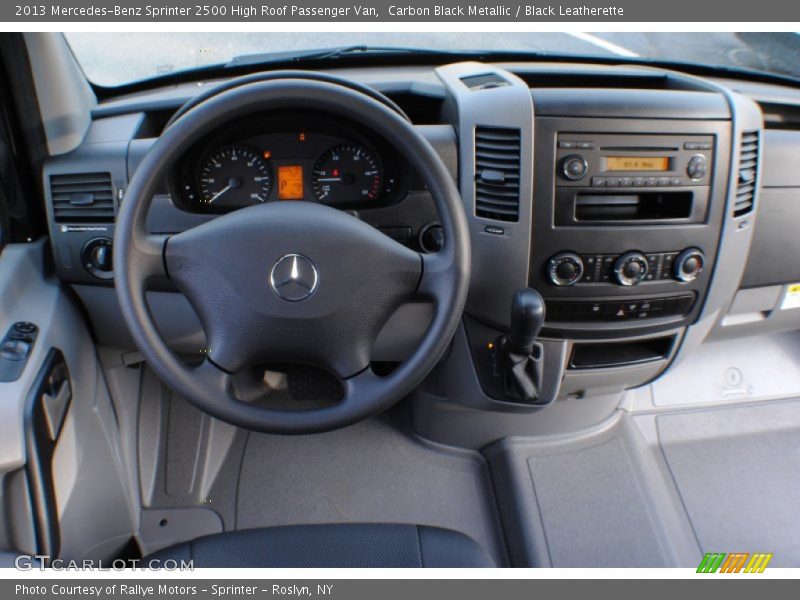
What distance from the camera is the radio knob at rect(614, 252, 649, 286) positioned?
1.47m

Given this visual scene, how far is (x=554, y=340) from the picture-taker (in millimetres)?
1607

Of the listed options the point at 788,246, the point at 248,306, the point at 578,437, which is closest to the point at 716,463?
the point at 578,437

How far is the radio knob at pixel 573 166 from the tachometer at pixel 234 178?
713mm

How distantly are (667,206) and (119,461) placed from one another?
174cm

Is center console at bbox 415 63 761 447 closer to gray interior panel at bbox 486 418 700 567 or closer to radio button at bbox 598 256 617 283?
radio button at bbox 598 256 617 283

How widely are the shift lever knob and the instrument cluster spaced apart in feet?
1.29

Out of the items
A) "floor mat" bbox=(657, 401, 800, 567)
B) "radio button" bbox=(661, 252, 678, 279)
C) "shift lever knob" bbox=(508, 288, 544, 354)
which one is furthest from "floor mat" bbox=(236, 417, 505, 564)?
"radio button" bbox=(661, 252, 678, 279)

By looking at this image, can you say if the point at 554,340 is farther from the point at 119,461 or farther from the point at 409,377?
the point at 119,461

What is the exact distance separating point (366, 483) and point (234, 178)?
1167mm

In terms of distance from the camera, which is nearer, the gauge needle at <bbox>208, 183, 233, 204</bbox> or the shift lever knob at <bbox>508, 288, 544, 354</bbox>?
the shift lever knob at <bbox>508, 288, 544, 354</bbox>

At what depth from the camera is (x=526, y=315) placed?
51.6 inches

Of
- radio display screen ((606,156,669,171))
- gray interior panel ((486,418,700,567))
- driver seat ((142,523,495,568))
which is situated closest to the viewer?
driver seat ((142,523,495,568))

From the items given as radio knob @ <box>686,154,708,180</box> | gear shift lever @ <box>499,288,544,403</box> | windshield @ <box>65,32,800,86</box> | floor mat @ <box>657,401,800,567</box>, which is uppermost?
A: windshield @ <box>65,32,800,86</box>

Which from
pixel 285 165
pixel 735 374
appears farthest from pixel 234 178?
pixel 735 374
